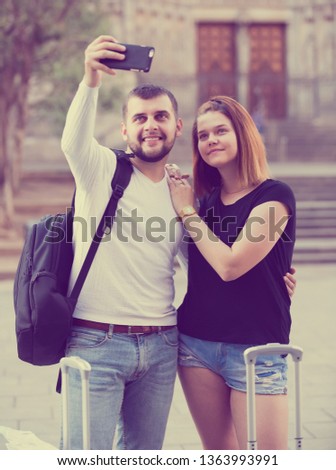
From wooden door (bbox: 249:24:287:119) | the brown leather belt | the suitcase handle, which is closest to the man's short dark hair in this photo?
the brown leather belt

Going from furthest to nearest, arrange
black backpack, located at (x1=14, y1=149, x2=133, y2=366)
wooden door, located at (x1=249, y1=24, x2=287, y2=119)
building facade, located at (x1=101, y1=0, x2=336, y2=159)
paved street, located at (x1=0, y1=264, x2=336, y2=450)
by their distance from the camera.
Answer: wooden door, located at (x1=249, y1=24, x2=287, y2=119), building facade, located at (x1=101, y1=0, x2=336, y2=159), paved street, located at (x1=0, y1=264, x2=336, y2=450), black backpack, located at (x1=14, y1=149, x2=133, y2=366)

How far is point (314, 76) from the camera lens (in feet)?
88.1

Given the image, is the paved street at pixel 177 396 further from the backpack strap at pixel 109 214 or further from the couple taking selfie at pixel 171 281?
the backpack strap at pixel 109 214

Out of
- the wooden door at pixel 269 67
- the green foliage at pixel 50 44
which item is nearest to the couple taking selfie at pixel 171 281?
the green foliage at pixel 50 44

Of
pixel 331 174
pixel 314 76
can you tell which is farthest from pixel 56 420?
pixel 314 76

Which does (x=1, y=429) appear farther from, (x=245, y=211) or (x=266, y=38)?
(x=266, y=38)

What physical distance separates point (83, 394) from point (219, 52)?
25037 millimetres

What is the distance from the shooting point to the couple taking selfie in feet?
11.0

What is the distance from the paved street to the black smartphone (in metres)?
2.40

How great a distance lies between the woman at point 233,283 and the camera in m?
3.38

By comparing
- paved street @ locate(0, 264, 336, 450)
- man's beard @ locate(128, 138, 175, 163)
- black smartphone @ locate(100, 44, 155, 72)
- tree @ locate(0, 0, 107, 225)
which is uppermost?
tree @ locate(0, 0, 107, 225)

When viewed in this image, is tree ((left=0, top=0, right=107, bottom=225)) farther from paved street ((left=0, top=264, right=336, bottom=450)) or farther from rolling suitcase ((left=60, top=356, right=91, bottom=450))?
rolling suitcase ((left=60, top=356, right=91, bottom=450))

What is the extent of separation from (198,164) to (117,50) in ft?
2.36

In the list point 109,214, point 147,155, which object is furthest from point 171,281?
point 147,155
